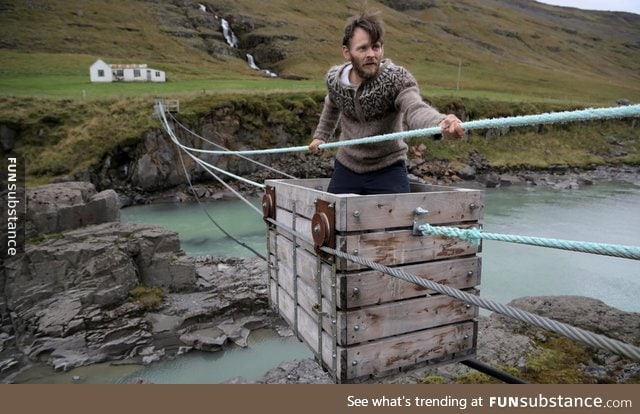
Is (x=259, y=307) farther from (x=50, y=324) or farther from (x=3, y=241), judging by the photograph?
(x=3, y=241)

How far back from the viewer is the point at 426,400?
319cm

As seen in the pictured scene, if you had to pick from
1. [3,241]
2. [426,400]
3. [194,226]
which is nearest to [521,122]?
[426,400]

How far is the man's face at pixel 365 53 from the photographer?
313 centimetres

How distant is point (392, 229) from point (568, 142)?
152ft

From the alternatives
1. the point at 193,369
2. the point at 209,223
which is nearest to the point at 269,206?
the point at 193,369

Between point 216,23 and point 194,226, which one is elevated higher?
point 216,23

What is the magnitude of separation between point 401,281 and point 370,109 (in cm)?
140

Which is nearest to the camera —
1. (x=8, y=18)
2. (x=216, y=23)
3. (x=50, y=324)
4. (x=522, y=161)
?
(x=50, y=324)

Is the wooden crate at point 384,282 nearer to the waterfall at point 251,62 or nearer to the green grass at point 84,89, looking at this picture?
the green grass at point 84,89

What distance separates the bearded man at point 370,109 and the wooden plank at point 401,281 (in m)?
0.93

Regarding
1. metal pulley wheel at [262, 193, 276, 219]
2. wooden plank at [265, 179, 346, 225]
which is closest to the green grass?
metal pulley wheel at [262, 193, 276, 219]

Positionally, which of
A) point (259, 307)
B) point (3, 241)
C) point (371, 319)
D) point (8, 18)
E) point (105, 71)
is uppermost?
point (8, 18)

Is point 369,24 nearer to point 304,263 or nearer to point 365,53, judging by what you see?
point 365,53

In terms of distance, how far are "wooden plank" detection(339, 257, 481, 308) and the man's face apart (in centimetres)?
151
